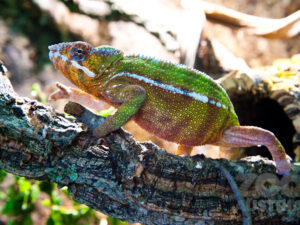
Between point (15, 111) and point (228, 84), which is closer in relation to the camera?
point (15, 111)

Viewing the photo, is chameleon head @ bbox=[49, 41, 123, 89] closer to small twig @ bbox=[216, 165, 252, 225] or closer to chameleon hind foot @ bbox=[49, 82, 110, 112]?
chameleon hind foot @ bbox=[49, 82, 110, 112]

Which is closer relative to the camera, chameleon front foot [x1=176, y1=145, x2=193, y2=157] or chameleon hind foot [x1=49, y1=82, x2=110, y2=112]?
chameleon hind foot [x1=49, y1=82, x2=110, y2=112]

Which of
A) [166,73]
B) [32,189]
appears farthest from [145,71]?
[32,189]

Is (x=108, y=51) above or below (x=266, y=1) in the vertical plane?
below

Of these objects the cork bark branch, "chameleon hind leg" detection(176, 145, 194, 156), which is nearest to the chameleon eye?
the cork bark branch

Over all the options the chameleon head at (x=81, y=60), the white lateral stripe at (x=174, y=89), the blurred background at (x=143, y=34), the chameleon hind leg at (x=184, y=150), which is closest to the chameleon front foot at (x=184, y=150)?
the chameleon hind leg at (x=184, y=150)

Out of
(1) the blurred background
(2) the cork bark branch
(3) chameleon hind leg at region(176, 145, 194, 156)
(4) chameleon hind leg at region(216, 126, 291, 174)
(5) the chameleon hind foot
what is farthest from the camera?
(1) the blurred background

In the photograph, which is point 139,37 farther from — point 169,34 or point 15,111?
point 15,111
